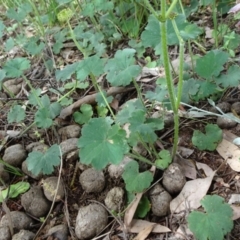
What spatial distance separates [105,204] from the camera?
4.68 ft

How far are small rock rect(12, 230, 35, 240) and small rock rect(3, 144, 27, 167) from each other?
32 cm

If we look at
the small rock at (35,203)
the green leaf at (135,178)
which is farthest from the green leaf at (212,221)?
the small rock at (35,203)

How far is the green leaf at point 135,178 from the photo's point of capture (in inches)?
53.6

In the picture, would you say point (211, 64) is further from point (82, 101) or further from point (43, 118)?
point (43, 118)

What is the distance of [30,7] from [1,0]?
70 centimetres

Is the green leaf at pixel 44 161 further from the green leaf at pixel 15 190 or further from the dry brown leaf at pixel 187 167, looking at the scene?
the dry brown leaf at pixel 187 167

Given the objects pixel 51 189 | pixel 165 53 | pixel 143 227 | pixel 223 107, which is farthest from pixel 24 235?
pixel 223 107

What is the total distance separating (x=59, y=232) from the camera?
55.0 inches

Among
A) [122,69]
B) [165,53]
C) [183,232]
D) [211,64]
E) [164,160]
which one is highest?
[165,53]

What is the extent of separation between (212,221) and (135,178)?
0.30 m

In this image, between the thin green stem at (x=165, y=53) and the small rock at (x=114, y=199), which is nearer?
the thin green stem at (x=165, y=53)

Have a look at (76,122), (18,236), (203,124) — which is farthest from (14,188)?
(203,124)

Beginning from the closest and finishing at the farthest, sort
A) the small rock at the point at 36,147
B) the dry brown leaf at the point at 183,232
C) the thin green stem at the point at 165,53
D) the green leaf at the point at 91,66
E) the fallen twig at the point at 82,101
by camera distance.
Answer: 1. the thin green stem at the point at 165,53
2. the dry brown leaf at the point at 183,232
3. the green leaf at the point at 91,66
4. the small rock at the point at 36,147
5. the fallen twig at the point at 82,101

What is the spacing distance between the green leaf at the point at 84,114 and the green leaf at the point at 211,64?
47 centimetres
